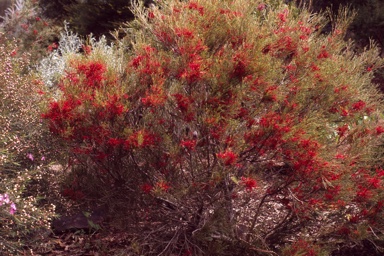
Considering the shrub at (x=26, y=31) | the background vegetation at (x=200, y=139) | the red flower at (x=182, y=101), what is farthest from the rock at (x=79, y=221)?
the shrub at (x=26, y=31)

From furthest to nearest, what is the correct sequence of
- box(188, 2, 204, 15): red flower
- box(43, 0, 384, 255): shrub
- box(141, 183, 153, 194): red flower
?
box(188, 2, 204, 15): red flower < box(141, 183, 153, 194): red flower < box(43, 0, 384, 255): shrub

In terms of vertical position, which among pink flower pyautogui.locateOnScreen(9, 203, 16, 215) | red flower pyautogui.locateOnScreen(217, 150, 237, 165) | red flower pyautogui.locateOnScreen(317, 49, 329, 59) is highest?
red flower pyautogui.locateOnScreen(317, 49, 329, 59)

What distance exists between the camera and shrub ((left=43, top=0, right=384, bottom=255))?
3.20 metres

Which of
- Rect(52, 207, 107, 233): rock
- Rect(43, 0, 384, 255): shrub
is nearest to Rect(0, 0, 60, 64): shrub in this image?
Rect(52, 207, 107, 233): rock

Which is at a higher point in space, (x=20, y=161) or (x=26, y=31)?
(x=20, y=161)

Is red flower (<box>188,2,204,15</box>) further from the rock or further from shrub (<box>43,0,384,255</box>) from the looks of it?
the rock

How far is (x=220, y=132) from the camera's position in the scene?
3.19 m

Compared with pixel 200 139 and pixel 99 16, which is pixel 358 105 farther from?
pixel 99 16

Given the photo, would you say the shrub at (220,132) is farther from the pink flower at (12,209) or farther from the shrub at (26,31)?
the shrub at (26,31)

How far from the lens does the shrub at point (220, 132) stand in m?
3.20

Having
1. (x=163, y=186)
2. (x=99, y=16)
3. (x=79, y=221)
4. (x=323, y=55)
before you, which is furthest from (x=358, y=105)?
(x=99, y=16)

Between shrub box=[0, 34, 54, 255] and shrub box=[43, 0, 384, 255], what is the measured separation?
28cm

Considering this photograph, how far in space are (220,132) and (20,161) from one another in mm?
1380

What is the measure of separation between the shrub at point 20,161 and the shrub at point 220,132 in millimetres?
283
